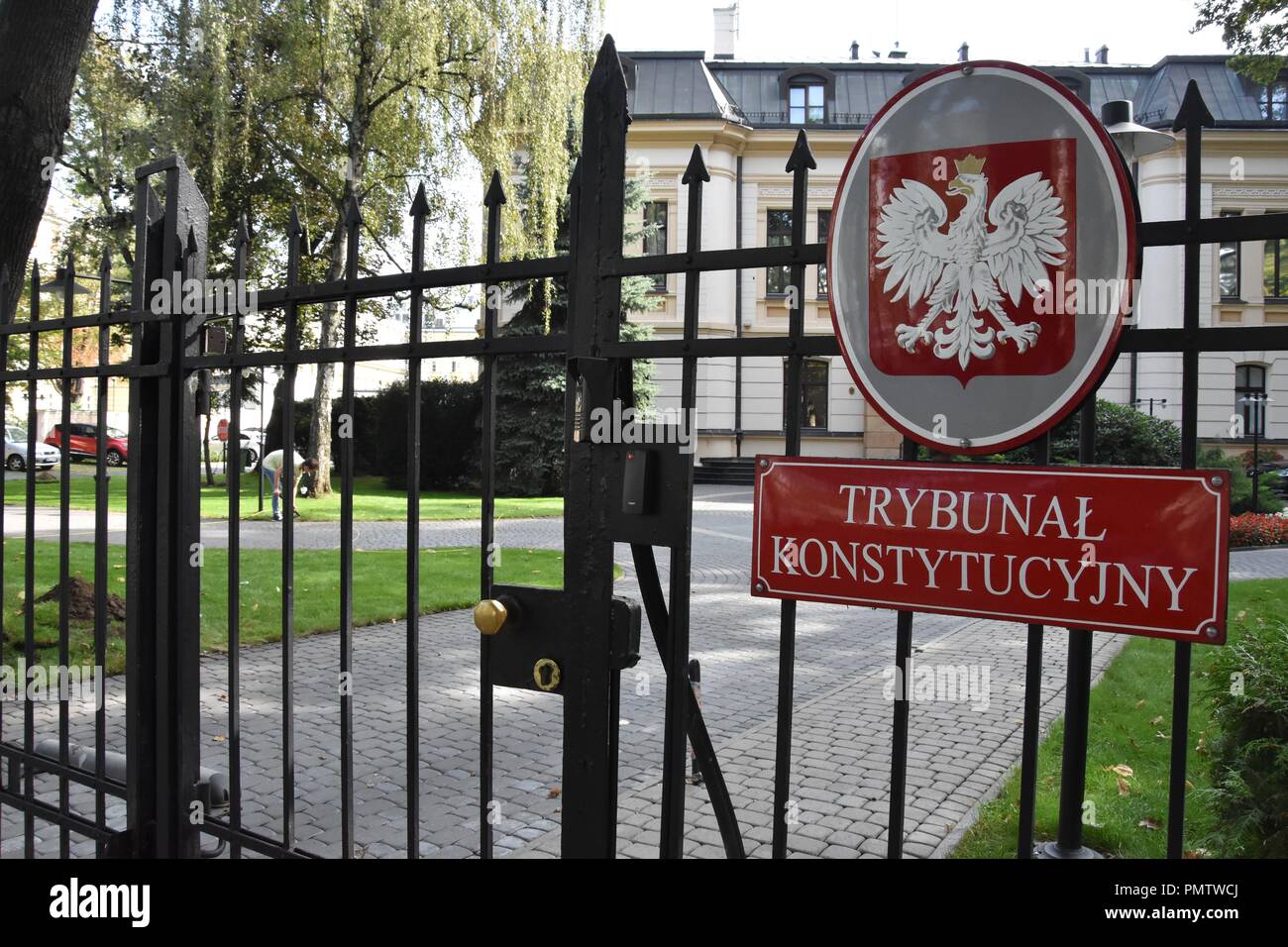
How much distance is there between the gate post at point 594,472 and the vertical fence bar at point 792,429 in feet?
1.38

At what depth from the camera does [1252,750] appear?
3043 mm

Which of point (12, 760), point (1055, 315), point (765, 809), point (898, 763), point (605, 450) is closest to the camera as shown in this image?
point (1055, 315)

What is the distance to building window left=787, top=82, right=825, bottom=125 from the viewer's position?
3169 centimetres

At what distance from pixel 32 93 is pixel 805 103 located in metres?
30.0

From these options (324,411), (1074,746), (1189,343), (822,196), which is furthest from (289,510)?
(822,196)

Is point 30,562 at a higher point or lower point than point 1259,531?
higher

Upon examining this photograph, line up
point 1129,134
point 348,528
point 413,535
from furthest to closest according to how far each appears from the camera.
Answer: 1. point 1129,134
2. point 348,528
3. point 413,535

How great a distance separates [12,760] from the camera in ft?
12.6

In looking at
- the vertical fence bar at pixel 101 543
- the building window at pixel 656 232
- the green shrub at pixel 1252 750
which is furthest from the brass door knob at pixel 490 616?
the building window at pixel 656 232

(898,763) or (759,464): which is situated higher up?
(759,464)

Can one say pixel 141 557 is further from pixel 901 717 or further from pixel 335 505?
pixel 335 505

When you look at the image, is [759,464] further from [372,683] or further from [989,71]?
[372,683]
